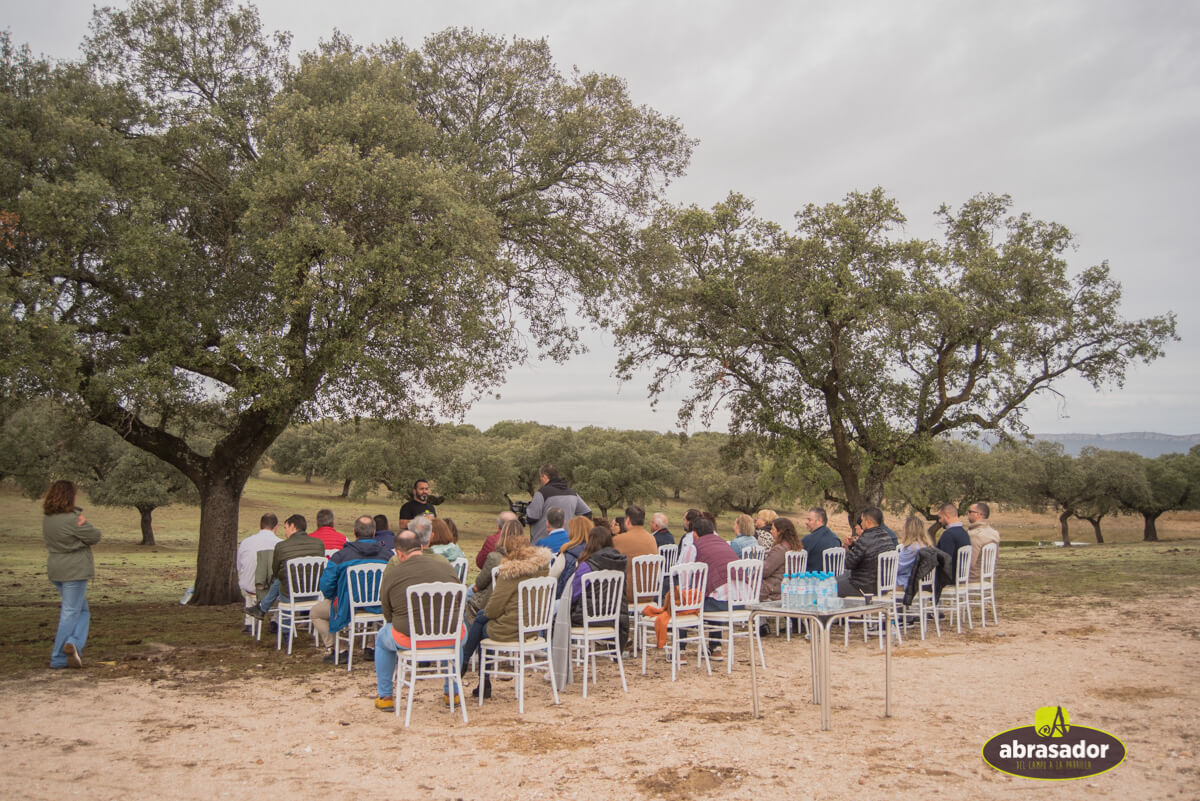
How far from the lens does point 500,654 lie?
773cm

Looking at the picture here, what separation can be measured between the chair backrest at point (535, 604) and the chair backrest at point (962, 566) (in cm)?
615

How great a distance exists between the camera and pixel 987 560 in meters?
11.1

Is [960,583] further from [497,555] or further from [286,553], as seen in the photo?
[286,553]

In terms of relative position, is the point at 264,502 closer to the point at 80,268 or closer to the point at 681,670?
the point at 80,268

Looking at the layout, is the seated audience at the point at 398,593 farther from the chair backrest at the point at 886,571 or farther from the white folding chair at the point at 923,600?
the white folding chair at the point at 923,600

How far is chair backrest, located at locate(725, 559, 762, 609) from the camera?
27.7 ft

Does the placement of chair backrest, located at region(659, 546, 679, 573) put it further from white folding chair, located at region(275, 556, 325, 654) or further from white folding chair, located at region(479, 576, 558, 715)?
white folding chair, located at region(275, 556, 325, 654)

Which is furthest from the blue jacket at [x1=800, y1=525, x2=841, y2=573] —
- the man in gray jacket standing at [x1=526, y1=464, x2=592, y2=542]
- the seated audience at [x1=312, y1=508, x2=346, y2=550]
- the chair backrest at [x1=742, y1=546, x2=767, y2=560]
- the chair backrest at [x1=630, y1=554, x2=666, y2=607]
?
the seated audience at [x1=312, y1=508, x2=346, y2=550]

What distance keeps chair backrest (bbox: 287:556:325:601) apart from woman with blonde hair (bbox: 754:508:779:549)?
5.64 meters

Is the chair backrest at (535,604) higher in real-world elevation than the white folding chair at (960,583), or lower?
higher

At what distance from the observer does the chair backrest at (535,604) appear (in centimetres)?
678

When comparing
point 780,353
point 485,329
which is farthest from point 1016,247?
point 485,329

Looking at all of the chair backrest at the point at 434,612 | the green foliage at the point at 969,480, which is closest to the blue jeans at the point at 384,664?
the chair backrest at the point at 434,612

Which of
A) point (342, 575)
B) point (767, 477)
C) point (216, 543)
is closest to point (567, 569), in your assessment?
point (342, 575)
